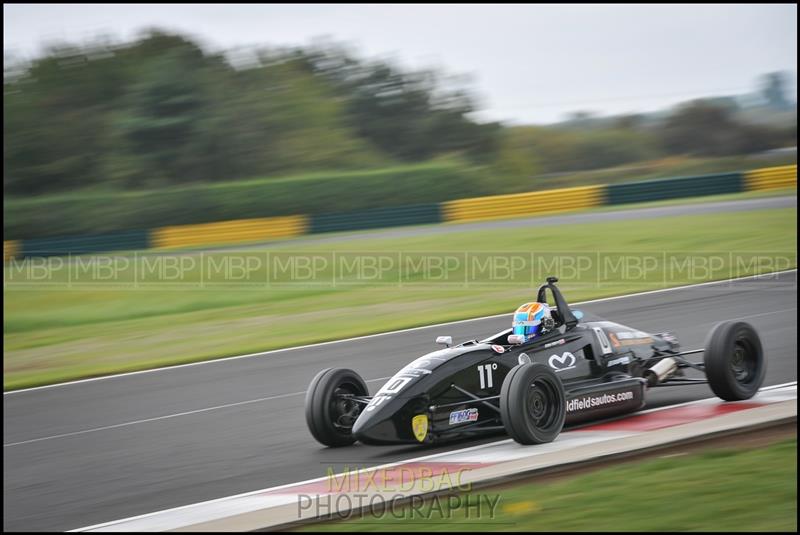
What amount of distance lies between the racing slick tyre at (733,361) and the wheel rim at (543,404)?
6.74ft

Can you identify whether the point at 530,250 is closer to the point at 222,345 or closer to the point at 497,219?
the point at 497,219

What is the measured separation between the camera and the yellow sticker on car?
321 inches

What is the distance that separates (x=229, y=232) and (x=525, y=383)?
2408 centimetres

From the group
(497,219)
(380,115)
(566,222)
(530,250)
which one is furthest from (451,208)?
(380,115)

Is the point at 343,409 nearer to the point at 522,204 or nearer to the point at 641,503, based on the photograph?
the point at 641,503

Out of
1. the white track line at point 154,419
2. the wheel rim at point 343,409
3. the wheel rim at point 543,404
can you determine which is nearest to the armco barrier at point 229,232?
the white track line at point 154,419

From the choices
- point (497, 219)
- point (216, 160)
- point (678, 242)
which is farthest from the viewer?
point (216, 160)

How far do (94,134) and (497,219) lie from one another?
63.0 feet

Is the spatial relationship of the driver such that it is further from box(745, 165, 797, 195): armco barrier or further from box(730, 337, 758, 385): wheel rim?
box(745, 165, 797, 195): armco barrier

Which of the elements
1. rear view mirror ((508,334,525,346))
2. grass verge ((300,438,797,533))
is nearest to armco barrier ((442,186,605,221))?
rear view mirror ((508,334,525,346))

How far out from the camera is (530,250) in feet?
80.2

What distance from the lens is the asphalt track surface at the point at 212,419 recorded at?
7.95 metres

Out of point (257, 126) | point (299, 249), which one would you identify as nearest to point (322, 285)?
point (299, 249)

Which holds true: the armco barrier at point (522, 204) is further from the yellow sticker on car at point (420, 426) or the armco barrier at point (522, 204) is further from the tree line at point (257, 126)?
the yellow sticker on car at point (420, 426)
